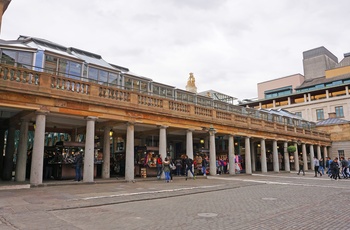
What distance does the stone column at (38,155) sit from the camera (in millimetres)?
14328

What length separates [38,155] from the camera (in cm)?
1470

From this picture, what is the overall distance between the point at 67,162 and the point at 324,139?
4126 cm

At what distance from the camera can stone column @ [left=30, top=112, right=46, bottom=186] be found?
1433 cm

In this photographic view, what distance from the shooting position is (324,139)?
46.0 m

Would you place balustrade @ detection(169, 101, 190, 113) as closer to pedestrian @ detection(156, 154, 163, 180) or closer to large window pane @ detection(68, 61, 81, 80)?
pedestrian @ detection(156, 154, 163, 180)

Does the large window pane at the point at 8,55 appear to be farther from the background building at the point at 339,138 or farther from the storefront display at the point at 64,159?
the background building at the point at 339,138

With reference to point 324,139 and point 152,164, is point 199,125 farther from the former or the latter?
point 324,139

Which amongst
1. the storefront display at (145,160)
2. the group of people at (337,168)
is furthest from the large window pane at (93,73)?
the group of people at (337,168)

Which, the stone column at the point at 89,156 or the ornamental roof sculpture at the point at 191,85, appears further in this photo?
the ornamental roof sculpture at the point at 191,85

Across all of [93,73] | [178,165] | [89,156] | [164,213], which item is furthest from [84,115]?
[178,165]

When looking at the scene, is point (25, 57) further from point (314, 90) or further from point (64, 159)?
point (314, 90)

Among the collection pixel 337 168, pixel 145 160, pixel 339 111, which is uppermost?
pixel 339 111

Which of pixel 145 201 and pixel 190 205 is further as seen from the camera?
pixel 145 201

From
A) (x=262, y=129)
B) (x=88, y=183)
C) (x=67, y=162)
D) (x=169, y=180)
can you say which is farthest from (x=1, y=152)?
(x=262, y=129)
